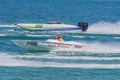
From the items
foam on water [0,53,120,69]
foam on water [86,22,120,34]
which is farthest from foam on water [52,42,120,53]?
foam on water [86,22,120,34]

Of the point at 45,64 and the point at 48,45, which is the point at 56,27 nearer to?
the point at 48,45

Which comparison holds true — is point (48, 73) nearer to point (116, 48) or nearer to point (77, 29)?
point (116, 48)

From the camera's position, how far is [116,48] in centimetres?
6225

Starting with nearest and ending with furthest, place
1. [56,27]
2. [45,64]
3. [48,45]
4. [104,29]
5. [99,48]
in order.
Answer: [45,64] → [48,45] → [99,48] → [56,27] → [104,29]

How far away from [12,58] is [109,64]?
6317 millimetres

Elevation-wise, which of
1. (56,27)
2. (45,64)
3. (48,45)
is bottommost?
(45,64)

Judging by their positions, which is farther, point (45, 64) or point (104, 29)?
point (104, 29)

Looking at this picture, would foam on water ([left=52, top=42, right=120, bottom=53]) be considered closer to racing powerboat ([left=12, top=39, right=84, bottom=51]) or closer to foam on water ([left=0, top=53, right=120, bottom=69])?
racing powerboat ([left=12, top=39, right=84, bottom=51])

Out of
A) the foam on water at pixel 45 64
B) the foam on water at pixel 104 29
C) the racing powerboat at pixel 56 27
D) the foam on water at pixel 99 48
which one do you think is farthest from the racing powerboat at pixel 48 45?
the foam on water at pixel 104 29

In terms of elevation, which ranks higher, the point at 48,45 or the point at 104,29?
the point at 104,29

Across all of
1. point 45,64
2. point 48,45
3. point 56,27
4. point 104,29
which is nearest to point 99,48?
point 48,45

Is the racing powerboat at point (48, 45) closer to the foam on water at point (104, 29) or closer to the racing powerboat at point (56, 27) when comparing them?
the racing powerboat at point (56, 27)

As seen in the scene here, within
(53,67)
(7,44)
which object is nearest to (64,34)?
(7,44)

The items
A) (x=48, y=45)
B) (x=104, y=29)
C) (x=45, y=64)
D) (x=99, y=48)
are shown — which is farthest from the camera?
(x=104, y=29)
